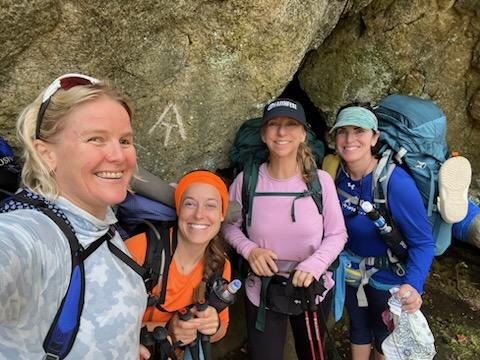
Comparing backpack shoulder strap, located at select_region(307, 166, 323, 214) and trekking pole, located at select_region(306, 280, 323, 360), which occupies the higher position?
backpack shoulder strap, located at select_region(307, 166, 323, 214)

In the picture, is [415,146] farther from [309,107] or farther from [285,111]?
[309,107]

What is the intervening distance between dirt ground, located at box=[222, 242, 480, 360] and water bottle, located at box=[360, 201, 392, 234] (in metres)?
2.40

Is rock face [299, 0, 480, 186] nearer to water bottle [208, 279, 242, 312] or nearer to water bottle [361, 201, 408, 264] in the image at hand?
water bottle [361, 201, 408, 264]

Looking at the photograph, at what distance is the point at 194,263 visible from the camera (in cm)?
326

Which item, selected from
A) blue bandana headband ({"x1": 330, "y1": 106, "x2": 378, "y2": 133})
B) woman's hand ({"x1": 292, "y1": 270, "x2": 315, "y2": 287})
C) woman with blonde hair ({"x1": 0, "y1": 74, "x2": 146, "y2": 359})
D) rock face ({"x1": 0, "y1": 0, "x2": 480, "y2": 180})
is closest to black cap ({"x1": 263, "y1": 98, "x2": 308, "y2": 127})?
blue bandana headband ({"x1": 330, "y1": 106, "x2": 378, "y2": 133})

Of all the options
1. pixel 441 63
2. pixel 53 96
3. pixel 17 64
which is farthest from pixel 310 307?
pixel 441 63

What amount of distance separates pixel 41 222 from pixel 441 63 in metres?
5.97

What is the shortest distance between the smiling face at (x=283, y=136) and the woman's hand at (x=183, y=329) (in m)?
1.56

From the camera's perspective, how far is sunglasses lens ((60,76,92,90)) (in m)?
2.09

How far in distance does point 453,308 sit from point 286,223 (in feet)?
14.3

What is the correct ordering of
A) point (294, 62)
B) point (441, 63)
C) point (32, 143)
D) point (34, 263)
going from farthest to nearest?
point (441, 63), point (294, 62), point (32, 143), point (34, 263)

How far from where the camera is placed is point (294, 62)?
182 inches

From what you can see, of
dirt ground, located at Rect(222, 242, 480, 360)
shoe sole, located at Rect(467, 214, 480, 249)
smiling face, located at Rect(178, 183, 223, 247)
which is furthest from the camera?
dirt ground, located at Rect(222, 242, 480, 360)

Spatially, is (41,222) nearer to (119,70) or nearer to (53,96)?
(53,96)
